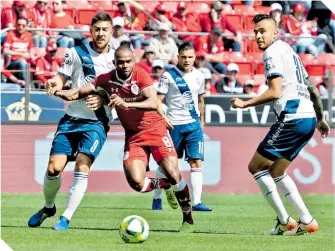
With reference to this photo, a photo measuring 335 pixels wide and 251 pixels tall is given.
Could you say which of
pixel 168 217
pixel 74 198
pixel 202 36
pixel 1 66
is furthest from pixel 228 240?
pixel 202 36

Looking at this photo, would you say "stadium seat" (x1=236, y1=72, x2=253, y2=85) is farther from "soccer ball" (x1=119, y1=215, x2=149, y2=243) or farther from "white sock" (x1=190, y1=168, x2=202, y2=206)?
"soccer ball" (x1=119, y1=215, x2=149, y2=243)

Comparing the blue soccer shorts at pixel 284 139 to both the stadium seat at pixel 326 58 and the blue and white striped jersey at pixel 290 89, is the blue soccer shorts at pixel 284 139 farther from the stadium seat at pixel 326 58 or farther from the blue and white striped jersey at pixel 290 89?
the stadium seat at pixel 326 58

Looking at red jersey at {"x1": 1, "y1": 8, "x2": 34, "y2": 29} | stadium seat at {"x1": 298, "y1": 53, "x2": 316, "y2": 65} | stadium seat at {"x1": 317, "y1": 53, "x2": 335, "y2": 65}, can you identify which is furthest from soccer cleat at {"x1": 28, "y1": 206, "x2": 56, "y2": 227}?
stadium seat at {"x1": 317, "y1": 53, "x2": 335, "y2": 65}

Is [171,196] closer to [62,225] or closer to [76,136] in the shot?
[76,136]

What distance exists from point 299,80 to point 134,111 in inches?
78.6

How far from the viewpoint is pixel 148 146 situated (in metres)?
11.5

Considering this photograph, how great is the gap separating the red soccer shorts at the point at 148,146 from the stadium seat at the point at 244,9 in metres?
13.4

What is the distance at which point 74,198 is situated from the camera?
36.7 ft

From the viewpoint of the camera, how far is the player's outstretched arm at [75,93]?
1109 cm

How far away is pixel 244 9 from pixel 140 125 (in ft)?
44.9

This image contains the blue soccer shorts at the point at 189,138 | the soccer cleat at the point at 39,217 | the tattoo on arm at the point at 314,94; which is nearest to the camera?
the tattoo on arm at the point at 314,94

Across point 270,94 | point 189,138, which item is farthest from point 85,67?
point 189,138

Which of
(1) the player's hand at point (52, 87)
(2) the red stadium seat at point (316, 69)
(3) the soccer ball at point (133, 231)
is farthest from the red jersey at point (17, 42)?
(3) the soccer ball at point (133, 231)

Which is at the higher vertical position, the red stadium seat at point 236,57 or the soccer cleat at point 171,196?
the soccer cleat at point 171,196
